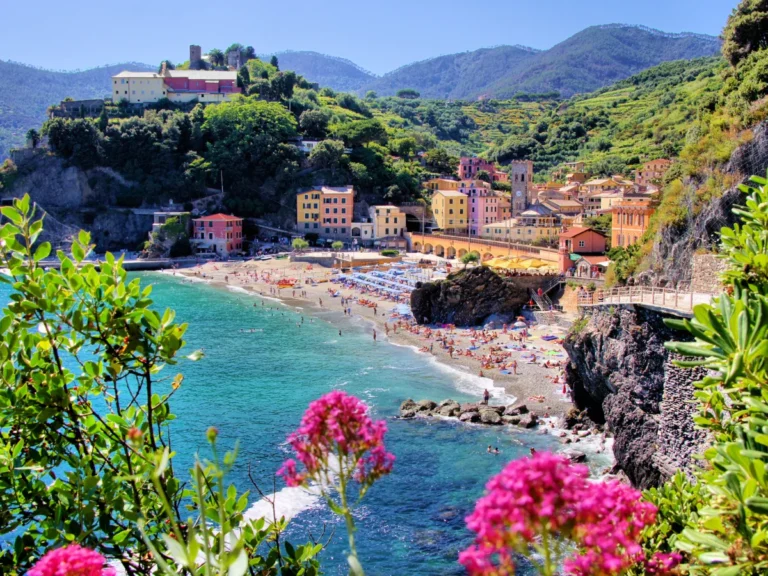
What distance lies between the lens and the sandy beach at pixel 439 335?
26516 millimetres

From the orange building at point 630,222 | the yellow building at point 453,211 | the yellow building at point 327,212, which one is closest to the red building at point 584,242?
the orange building at point 630,222

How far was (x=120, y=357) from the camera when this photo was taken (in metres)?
4.48

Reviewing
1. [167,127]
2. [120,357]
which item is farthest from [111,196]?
[120,357]

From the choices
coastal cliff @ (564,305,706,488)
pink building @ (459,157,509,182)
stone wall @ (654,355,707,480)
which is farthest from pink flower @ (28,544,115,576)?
pink building @ (459,157,509,182)

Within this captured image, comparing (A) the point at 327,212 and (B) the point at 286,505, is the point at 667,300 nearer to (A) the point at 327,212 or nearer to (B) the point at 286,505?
(B) the point at 286,505

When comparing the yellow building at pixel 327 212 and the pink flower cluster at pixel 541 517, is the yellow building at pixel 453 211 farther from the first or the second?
the pink flower cluster at pixel 541 517

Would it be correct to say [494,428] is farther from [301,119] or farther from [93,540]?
[301,119]

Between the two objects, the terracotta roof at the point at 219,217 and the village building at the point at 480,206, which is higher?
the village building at the point at 480,206

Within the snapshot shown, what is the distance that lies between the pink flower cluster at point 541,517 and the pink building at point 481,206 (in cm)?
5955

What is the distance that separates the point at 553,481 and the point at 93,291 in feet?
10.1

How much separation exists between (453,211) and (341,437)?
6052cm

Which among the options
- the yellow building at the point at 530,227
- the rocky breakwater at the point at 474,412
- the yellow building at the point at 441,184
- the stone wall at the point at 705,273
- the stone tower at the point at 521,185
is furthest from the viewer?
the yellow building at the point at 441,184

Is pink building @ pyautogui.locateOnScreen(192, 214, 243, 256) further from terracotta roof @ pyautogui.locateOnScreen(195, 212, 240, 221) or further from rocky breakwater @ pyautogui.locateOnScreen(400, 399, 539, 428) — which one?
Result: rocky breakwater @ pyautogui.locateOnScreen(400, 399, 539, 428)

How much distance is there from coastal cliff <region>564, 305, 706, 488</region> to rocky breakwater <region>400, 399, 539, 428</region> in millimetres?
3492
